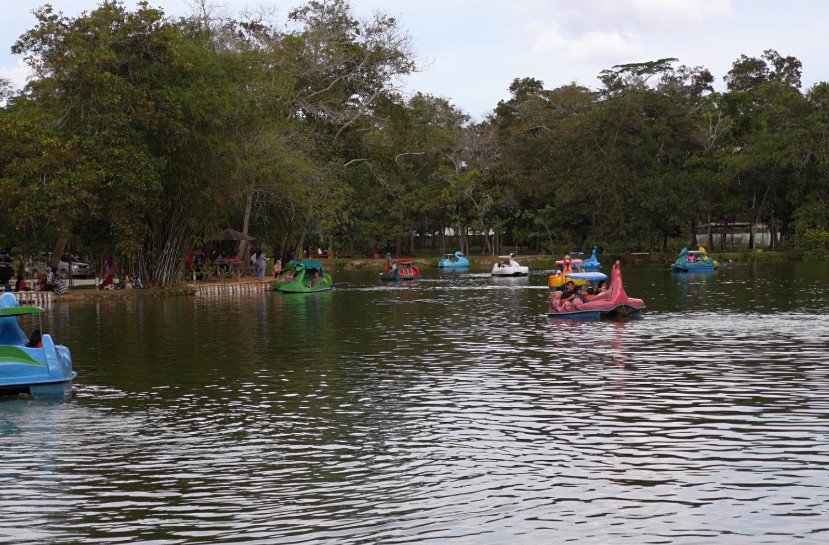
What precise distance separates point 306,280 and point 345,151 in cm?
2736

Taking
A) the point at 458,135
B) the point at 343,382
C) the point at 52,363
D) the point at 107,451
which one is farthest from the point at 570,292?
the point at 458,135

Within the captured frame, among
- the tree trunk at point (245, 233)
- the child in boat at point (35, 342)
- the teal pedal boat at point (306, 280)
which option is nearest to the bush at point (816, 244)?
the teal pedal boat at point (306, 280)

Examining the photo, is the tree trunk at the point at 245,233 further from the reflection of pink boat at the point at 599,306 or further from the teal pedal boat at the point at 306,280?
the reflection of pink boat at the point at 599,306

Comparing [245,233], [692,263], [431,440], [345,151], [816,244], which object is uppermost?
[345,151]

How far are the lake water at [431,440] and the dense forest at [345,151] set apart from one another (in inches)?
756

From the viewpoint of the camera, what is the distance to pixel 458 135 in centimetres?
11694

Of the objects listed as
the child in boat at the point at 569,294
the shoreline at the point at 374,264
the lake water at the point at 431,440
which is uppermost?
the shoreline at the point at 374,264

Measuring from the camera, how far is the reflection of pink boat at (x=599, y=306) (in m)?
38.2

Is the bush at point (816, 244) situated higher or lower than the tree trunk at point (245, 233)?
lower

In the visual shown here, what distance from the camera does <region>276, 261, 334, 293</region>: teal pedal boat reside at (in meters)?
59.7

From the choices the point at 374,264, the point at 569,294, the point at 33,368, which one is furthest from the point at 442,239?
the point at 33,368

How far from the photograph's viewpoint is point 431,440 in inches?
639

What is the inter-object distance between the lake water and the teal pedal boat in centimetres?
2549

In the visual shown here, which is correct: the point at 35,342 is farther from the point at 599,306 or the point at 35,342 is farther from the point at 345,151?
the point at 345,151
